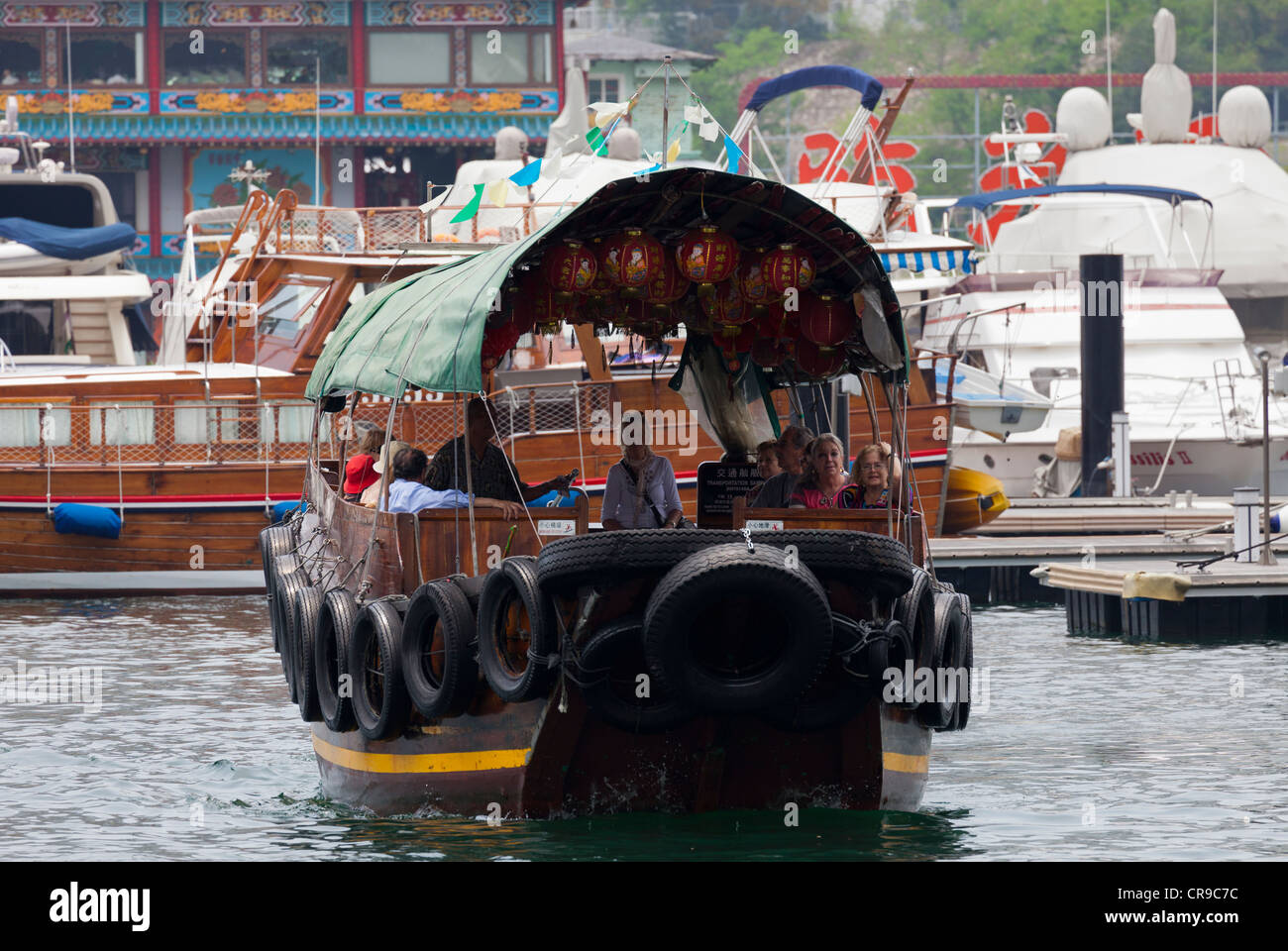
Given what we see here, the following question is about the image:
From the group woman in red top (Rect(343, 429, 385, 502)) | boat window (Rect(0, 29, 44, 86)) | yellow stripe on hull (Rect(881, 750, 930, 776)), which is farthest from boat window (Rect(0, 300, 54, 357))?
boat window (Rect(0, 29, 44, 86))

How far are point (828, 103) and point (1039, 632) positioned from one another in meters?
78.5

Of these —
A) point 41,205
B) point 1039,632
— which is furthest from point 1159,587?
point 41,205

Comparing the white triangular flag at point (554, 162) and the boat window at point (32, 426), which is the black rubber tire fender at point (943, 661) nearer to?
the white triangular flag at point (554, 162)

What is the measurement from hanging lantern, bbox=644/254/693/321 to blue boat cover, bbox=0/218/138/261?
17.4 meters

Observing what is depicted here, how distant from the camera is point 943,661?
37.5 ft

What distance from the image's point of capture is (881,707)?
11.0 metres

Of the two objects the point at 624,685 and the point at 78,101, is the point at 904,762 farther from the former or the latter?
the point at 78,101

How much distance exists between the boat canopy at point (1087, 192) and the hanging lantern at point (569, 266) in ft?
79.6

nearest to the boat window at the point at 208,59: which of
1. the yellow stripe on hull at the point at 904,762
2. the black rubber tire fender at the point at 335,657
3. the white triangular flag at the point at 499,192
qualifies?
the white triangular flag at the point at 499,192

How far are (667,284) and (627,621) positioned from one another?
2.40 m

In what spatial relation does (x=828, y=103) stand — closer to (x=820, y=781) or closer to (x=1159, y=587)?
(x=1159, y=587)

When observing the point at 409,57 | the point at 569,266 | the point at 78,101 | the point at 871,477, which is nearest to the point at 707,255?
the point at 569,266

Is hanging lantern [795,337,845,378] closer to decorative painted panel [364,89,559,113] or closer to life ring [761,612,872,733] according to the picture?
life ring [761,612,872,733]

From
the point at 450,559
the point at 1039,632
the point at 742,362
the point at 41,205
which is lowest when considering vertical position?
the point at 1039,632
